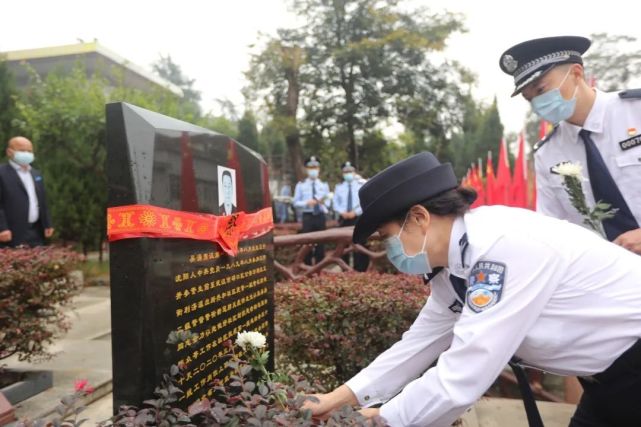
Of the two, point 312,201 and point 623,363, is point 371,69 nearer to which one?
point 312,201

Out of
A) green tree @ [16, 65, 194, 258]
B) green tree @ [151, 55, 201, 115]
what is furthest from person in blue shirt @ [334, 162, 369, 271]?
green tree @ [151, 55, 201, 115]

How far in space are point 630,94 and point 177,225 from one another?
2.09 metres

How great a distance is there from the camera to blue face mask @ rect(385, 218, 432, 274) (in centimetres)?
156

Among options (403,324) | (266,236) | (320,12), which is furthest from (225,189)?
(320,12)

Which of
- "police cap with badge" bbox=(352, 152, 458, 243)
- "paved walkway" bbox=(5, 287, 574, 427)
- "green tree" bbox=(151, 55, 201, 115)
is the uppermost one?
"green tree" bbox=(151, 55, 201, 115)

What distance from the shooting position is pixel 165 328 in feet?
5.49

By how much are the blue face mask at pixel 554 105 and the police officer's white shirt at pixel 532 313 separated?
1.05 metres

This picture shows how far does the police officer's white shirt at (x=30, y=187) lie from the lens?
527 centimetres

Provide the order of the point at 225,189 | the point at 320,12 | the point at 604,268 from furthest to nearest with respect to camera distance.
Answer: the point at 320,12
the point at 225,189
the point at 604,268

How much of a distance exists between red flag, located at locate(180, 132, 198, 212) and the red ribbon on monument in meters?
0.03

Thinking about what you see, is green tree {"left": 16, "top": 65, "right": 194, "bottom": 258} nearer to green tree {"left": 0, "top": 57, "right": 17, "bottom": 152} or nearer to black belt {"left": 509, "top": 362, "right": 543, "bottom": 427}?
green tree {"left": 0, "top": 57, "right": 17, "bottom": 152}

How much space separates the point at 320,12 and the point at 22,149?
53.4ft

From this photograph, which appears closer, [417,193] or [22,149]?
[417,193]

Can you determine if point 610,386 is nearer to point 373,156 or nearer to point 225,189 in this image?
point 225,189
